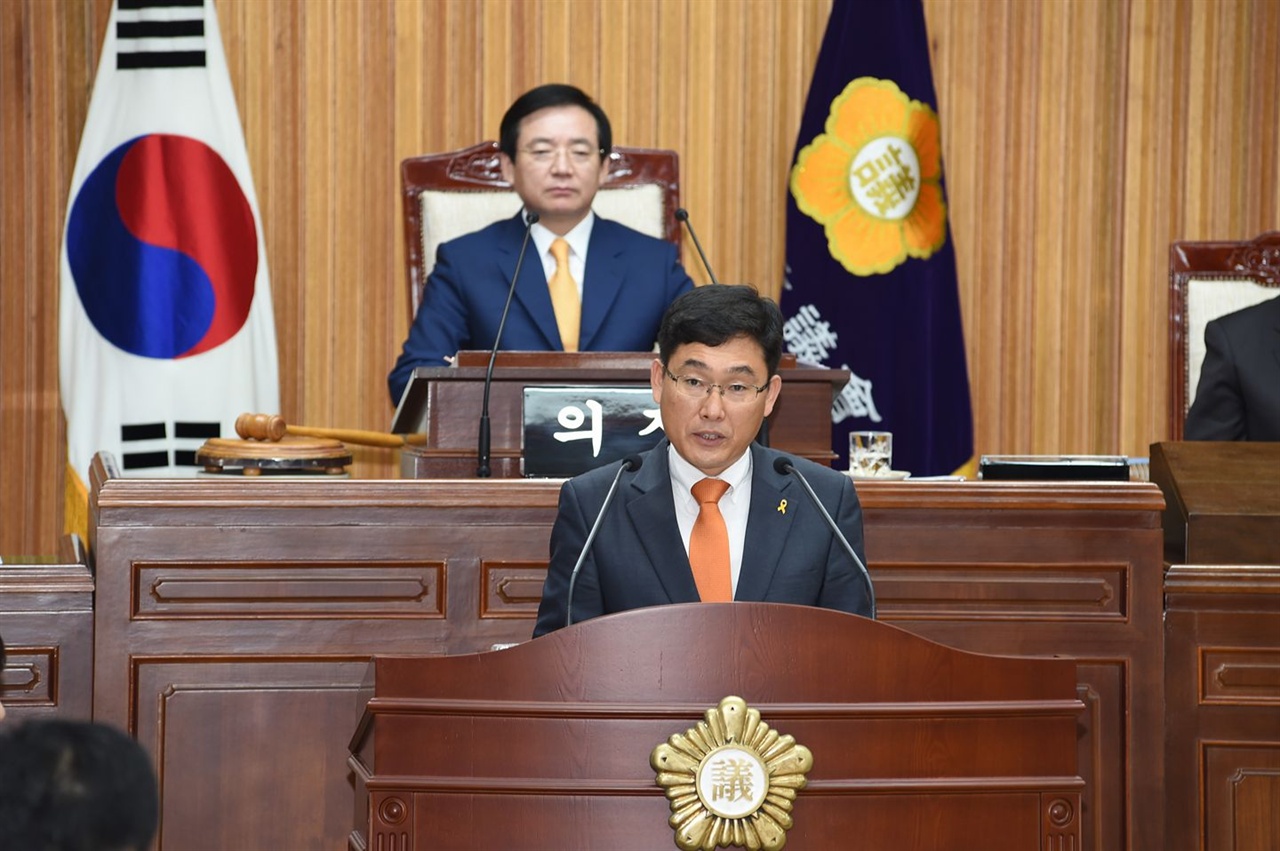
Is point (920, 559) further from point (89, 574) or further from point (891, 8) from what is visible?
point (891, 8)

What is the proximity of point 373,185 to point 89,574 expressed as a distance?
2320mm

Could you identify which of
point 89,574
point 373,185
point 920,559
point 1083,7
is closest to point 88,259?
point 373,185

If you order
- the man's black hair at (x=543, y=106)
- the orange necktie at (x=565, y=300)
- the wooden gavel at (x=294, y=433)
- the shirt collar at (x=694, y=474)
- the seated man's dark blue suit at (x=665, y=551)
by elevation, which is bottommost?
the seated man's dark blue suit at (x=665, y=551)

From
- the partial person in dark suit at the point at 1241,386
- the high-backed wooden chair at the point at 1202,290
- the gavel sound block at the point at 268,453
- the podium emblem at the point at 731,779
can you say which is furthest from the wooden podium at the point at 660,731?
the high-backed wooden chair at the point at 1202,290

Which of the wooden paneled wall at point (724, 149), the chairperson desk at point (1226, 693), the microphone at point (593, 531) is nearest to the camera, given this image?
the microphone at point (593, 531)

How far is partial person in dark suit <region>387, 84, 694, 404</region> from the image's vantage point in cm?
356

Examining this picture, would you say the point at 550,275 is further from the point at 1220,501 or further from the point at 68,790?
the point at 68,790

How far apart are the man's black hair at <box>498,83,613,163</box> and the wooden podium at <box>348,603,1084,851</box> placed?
6.62ft

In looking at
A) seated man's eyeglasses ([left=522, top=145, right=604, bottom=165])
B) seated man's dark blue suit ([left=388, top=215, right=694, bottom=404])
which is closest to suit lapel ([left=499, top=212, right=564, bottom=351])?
seated man's dark blue suit ([left=388, top=215, right=694, bottom=404])

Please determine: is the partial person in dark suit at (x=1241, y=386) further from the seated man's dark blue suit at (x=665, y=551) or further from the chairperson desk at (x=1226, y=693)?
the seated man's dark blue suit at (x=665, y=551)

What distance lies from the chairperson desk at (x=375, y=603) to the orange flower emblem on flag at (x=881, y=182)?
195 centimetres

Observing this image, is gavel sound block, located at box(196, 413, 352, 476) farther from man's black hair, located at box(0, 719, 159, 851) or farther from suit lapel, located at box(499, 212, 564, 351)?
man's black hair, located at box(0, 719, 159, 851)

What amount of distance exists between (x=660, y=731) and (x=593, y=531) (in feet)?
1.22

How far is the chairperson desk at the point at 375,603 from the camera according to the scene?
2.60 meters
